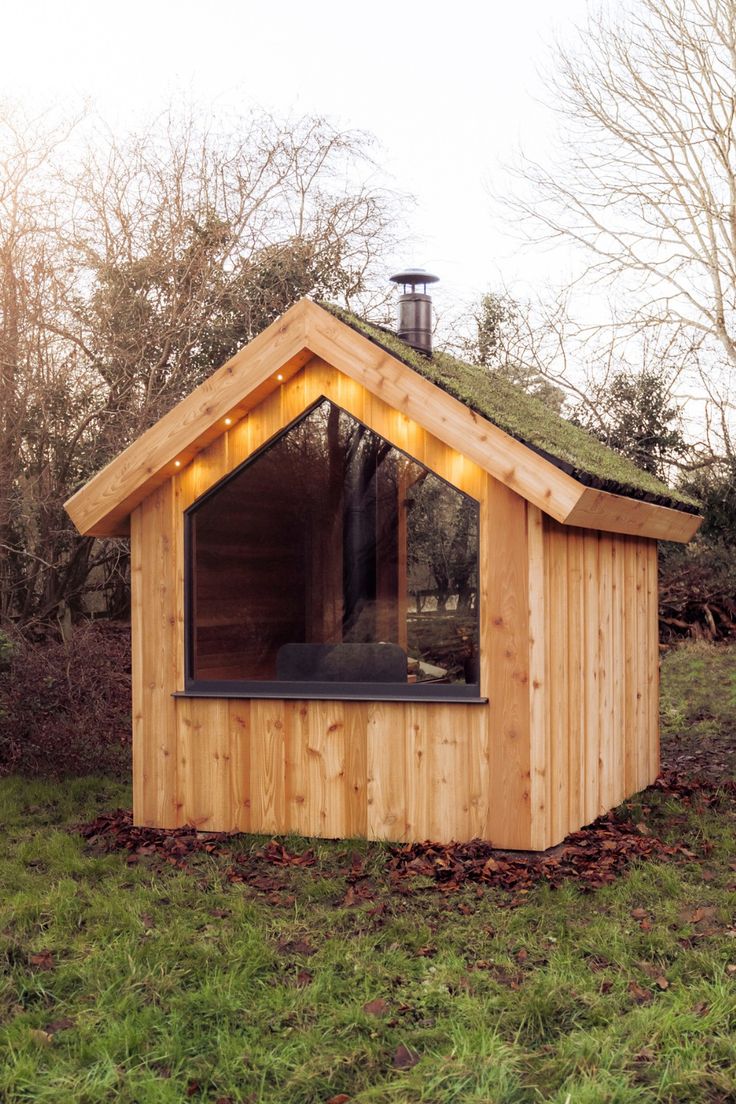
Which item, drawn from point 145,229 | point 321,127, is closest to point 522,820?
point 145,229

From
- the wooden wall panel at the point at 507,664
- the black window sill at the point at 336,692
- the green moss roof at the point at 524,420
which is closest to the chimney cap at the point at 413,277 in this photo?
the green moss roof at the point at 524,420

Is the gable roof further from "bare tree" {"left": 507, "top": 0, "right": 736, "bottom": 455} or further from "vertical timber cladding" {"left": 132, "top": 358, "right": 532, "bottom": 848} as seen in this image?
"bare tree" {"left": 507, "top": 0, "right": 736, "bottom": 455}

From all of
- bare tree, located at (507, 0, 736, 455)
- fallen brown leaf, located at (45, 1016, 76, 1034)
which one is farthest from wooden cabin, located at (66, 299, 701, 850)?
bare tree, located at (507, 0, 736, 455)

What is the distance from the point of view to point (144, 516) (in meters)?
7.10

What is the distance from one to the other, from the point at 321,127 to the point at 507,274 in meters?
5.50

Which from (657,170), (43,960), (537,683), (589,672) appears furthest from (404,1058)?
(657,170)

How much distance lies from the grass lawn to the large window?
1059 mm

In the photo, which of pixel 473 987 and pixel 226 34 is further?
pixel 226 34

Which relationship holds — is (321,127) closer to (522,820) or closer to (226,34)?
(226,34)

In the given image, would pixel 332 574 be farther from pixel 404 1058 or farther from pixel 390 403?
pixel 404 1058

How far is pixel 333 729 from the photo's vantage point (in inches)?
258

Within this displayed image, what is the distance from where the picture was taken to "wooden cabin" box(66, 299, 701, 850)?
20.3ft

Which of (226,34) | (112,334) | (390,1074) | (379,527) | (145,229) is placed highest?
(226,34)

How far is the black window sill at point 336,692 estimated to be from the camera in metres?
6.30
